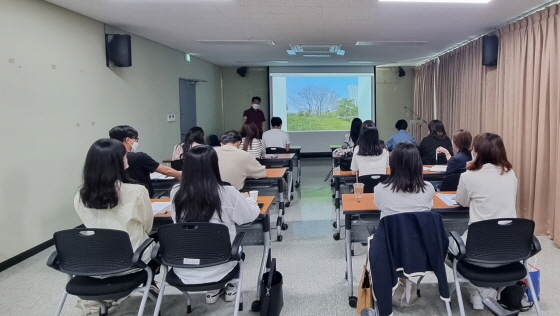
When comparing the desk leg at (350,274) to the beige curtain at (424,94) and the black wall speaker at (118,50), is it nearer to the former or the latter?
the black wall speaker at (118,50)

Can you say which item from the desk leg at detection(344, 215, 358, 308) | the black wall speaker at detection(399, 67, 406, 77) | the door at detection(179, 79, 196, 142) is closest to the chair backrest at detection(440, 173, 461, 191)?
the desk leg at detection(344, 215, 358, 308)

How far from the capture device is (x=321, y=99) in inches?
409

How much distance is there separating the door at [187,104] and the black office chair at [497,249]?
21.3 feet

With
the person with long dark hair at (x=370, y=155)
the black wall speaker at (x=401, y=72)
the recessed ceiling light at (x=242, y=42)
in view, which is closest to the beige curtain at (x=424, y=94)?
the black wall speaker at (x=401, y=72)

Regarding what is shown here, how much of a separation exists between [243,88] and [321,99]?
2.30 metres

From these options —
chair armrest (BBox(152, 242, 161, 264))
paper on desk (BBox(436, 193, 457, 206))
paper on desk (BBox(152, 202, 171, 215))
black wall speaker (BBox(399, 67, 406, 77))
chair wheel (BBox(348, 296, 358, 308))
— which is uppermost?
black wall speaker (BBox(399, 67, 406, 77))

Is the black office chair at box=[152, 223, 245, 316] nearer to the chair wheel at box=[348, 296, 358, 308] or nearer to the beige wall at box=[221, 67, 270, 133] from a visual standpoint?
the chair wheel at box=[348, 296, 358, 308]

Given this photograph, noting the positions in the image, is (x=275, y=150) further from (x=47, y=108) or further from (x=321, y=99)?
(x=321, y=99)

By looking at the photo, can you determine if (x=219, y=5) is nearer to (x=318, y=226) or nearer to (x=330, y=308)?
(x=318, y=226)

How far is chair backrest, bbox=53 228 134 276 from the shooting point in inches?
81.5

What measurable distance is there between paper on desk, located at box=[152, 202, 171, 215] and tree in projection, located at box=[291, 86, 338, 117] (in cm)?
779

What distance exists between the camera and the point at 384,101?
11.5 meters

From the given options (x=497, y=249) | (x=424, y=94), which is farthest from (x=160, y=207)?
→ (x=424, y=94)

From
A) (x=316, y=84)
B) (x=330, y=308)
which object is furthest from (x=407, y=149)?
(x=316, y=84)
